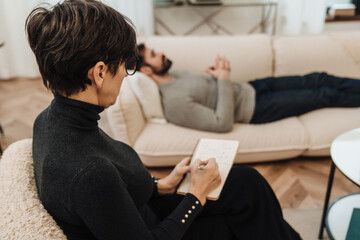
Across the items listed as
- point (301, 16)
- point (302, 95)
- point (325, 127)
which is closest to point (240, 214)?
point (325, 127)

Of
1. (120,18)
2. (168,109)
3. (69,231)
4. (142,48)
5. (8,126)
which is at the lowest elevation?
(8,126)

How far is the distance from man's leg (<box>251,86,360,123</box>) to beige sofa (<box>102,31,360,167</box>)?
44 millimetres

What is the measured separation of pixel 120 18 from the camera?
71cm

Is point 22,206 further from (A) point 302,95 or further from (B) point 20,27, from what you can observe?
(B) point 20,27

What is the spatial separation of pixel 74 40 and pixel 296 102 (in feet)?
5.30

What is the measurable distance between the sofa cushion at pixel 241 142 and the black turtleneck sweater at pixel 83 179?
3.22 ft

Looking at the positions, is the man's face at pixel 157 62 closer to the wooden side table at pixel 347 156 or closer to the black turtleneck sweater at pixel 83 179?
the wooden side table at pixel 347 156

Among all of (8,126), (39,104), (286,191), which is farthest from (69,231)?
(39,104)

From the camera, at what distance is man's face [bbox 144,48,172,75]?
6.36 ft

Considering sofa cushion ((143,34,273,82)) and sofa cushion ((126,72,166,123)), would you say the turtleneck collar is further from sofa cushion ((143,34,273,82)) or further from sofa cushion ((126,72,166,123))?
sofa cushion ((143,34,273,82))

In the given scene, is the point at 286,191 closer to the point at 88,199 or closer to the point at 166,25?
the point at 88,199

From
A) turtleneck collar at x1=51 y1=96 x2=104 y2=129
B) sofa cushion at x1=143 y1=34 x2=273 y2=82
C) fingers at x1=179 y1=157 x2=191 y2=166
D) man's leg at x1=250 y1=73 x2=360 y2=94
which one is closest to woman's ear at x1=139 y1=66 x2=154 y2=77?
sofa cushion at x1=143 y1=34 x2=273 y2=82

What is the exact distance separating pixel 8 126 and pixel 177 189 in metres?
1.96

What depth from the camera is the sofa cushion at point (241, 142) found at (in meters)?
1.80
